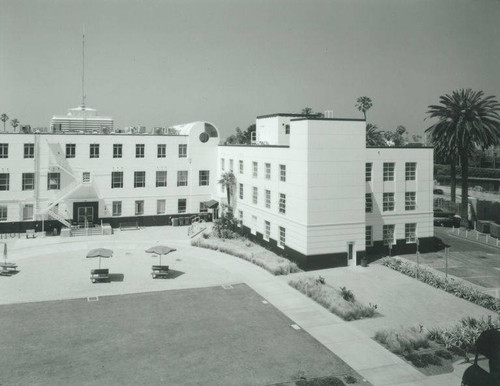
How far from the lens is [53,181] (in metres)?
50.8

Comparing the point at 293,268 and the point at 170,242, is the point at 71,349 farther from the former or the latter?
the point at 170,242

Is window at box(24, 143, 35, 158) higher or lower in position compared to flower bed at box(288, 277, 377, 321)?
higher

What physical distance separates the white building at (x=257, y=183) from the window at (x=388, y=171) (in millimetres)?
99

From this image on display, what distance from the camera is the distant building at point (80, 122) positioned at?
58.0 metres

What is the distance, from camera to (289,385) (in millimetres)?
17609

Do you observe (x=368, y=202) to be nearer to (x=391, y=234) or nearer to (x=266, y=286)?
(x=391, y=234)

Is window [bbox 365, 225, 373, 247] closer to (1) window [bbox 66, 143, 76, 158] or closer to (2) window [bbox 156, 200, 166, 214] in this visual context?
(2) window [bbox 156, 200, 166, 214]

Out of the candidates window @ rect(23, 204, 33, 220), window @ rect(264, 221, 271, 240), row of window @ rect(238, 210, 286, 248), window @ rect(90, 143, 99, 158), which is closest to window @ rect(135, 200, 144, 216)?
window @ rect(90, 143, 99, 158)

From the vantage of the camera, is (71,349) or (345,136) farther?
(345,136)

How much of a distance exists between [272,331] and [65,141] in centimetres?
3757

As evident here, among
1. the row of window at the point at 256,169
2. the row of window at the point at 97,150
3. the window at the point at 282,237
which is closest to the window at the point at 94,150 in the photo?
the row of window at the point at 97,150

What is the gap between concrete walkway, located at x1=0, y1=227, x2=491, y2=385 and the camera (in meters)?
20.4

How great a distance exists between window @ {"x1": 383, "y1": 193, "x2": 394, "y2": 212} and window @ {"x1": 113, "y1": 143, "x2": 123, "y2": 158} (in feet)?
99.9

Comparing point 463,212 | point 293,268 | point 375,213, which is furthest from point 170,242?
point 463,212
